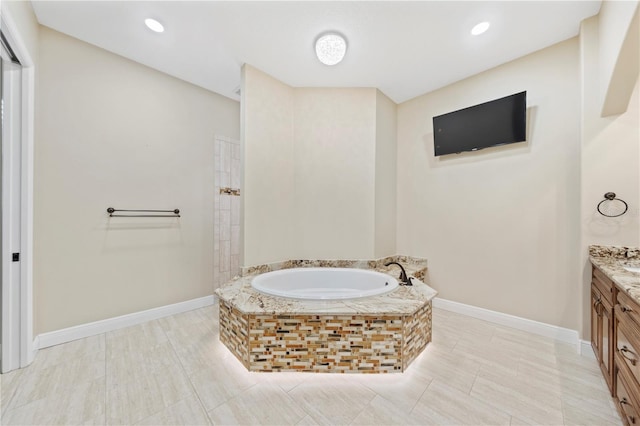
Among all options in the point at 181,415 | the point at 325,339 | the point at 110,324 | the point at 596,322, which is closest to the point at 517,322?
the point at 596,322

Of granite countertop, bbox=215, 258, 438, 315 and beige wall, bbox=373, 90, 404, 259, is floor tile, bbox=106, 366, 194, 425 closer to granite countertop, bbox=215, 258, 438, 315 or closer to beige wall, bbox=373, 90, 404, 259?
granite countertop, bbox=215, 258, 438, 315

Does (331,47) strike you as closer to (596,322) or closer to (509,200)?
(509,200)

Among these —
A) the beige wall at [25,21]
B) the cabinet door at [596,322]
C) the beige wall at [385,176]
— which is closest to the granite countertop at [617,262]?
the cabinet door at [596,322]

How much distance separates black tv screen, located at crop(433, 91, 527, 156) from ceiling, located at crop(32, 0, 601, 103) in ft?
1.39

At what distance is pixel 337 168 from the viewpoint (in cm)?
295

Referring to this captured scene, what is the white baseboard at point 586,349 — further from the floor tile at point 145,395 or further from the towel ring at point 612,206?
the floor tile at point 145,395

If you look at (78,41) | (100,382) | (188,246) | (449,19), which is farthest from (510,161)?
(78,41)

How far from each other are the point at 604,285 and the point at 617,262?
0.28 meters

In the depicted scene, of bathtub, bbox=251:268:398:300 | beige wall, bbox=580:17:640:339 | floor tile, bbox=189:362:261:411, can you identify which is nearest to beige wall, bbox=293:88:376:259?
bathtub, bbox=251:268:398:300

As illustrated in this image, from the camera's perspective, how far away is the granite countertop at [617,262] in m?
1.28

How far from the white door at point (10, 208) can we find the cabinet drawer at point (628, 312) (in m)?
3.41

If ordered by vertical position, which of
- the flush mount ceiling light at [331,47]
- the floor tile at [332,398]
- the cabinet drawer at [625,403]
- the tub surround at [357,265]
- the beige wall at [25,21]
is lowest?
the floor tile at [332,398]

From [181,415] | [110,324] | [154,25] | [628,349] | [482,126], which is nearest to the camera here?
[628,349]

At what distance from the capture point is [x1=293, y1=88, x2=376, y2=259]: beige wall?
2.93 meters
